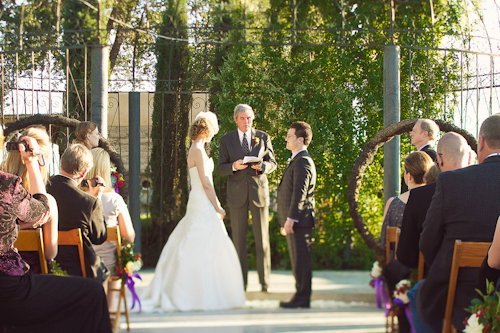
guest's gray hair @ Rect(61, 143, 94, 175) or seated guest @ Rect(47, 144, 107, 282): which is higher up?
guest's gray hair @ Rect(61, 143, 94, 175)

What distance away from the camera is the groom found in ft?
14.5

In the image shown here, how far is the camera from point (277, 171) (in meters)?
6.86

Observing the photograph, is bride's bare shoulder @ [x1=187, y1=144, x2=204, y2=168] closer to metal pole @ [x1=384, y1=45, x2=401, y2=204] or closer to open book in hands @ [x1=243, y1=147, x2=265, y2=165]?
open book in hands @ [x1=243, y1=147, x2=265, y2=165]

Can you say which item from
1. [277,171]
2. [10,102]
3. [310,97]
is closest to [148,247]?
[277,171]

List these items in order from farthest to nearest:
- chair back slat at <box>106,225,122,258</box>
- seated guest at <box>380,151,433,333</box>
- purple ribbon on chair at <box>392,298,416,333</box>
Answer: chair back slat at <box>106,225,122,258</box> < seated guest at <box>380,151,433,333</box> < purple ribbon on chair at <box>392,298,416,333</box>

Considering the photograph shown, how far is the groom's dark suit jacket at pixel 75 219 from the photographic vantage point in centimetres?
316

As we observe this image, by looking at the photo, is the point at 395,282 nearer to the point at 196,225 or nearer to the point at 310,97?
the point at 196,225

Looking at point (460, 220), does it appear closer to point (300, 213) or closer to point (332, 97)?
point (300, 213)

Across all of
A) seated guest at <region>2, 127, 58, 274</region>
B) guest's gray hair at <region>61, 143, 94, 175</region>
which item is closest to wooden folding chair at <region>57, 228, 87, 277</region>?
seated guest at <region>2, 127, 58, 274</region>

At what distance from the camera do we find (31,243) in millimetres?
2729

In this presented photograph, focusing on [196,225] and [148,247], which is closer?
[196,225]

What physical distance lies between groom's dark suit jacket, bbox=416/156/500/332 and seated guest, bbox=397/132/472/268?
33 centimetres

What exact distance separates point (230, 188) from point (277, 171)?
1821mm

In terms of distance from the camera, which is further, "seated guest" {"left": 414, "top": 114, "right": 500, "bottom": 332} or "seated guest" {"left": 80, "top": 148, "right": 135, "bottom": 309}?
"seated guest" {"left": 80, "top": 148, "right": 135, "bottom": 309}
